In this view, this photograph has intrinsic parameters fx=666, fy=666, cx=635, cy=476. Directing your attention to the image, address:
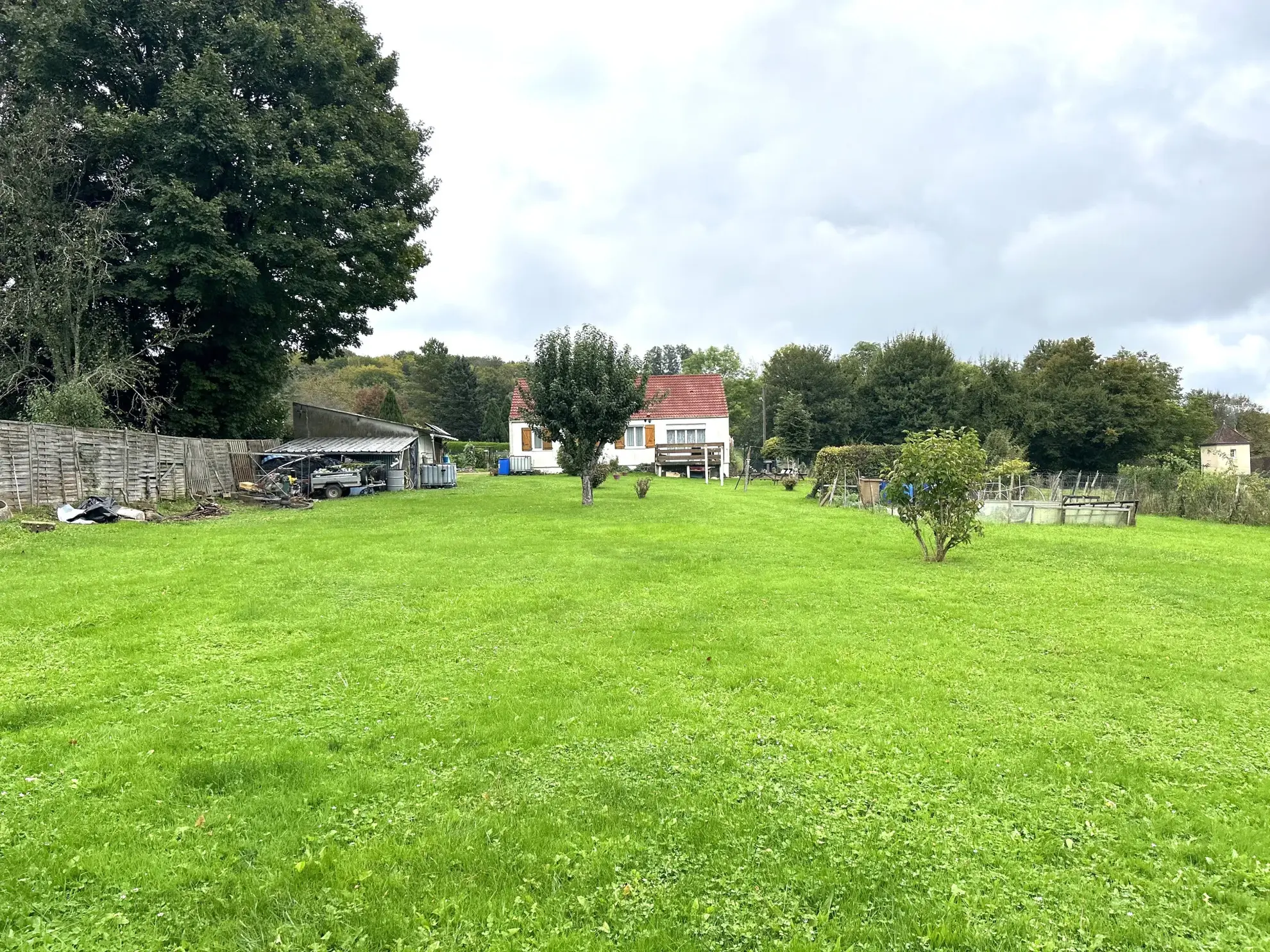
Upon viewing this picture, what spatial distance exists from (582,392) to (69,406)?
487 inches

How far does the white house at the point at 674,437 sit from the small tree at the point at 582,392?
19.2m

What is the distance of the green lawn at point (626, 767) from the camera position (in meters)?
2.58

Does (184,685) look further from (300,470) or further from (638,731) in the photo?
(300,470)

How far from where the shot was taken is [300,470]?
2500cm

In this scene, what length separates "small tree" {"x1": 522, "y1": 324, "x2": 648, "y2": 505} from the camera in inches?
749

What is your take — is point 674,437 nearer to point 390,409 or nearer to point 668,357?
point 390,409

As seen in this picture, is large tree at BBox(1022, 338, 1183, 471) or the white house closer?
large tree at BBox(1022, 338, 1183, 471)

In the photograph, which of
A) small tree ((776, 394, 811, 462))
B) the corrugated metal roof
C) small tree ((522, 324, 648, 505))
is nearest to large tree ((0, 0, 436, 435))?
the corrugated metal roof

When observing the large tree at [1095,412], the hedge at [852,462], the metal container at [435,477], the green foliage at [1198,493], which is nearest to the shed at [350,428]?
the metal container at [435,477]

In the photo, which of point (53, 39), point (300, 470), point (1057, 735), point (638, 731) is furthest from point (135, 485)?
point (1057, 735)

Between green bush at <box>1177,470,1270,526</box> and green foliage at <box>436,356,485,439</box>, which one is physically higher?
green foliage at <box>436,356,485,439</box>

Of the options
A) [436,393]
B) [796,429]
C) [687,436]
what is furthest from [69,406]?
[436,393]

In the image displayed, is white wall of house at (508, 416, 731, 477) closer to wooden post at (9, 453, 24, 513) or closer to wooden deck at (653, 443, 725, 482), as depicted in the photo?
wooden deck at (653, 443, 725, 482)

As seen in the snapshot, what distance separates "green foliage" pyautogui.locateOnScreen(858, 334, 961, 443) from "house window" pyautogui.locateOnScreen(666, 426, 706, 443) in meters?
13.2
